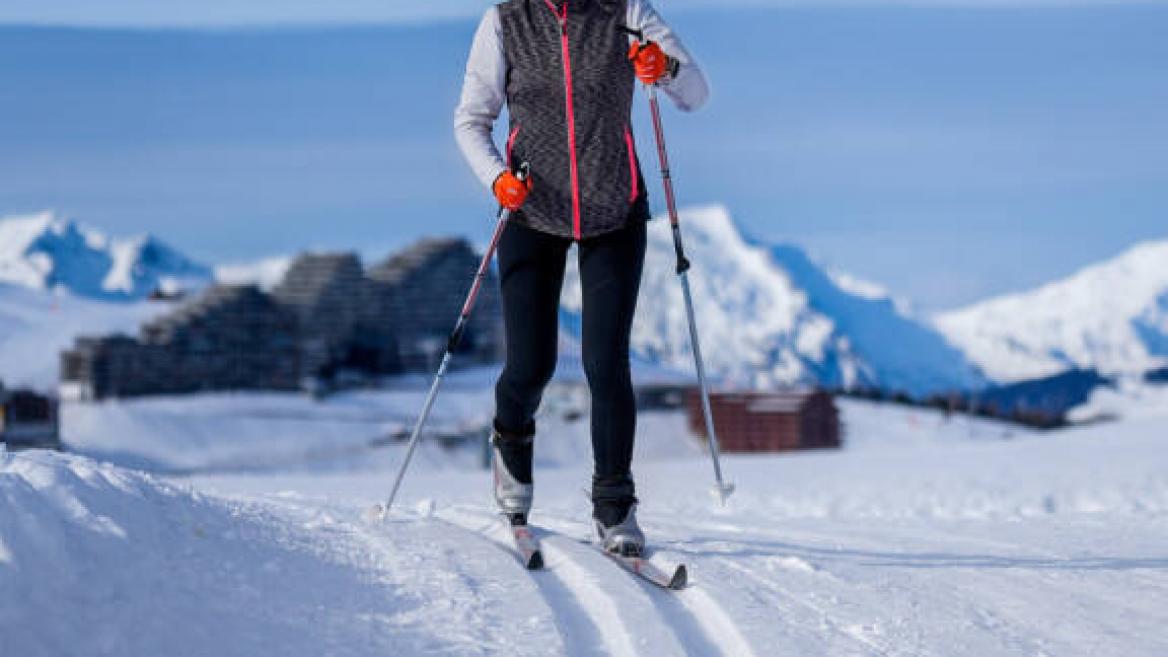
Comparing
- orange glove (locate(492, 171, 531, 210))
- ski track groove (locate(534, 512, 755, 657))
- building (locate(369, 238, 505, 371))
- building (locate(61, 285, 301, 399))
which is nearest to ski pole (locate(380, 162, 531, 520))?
orange glove (locate(492, 171, 531, 210))

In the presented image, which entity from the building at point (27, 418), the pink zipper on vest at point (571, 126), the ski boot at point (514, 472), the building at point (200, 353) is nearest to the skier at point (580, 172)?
the pink zipper on vest at point (571, 126)

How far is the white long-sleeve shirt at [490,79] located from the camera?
5.60 m

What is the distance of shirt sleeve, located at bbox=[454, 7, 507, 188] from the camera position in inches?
221

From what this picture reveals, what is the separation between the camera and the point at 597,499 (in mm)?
5750

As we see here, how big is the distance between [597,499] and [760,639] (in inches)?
58.7

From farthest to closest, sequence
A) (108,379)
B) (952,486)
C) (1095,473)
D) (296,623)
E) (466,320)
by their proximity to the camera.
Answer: (108,379)
(1095,473)
(952,486)
(466,320)
(296,623)

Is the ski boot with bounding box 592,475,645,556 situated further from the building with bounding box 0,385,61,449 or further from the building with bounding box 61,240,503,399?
the building with bounding box 61,240,503,399

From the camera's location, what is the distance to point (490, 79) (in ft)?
18.5

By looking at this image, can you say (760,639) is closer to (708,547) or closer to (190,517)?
(708,547)

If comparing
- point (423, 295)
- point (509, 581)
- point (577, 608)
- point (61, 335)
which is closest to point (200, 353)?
point (423, 295)

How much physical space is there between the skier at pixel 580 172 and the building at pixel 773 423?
101694 millimetres

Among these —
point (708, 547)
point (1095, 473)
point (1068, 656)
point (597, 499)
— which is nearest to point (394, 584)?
point (597, 499)

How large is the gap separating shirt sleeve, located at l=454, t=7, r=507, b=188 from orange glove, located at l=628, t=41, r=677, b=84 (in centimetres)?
58

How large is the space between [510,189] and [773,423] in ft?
348
